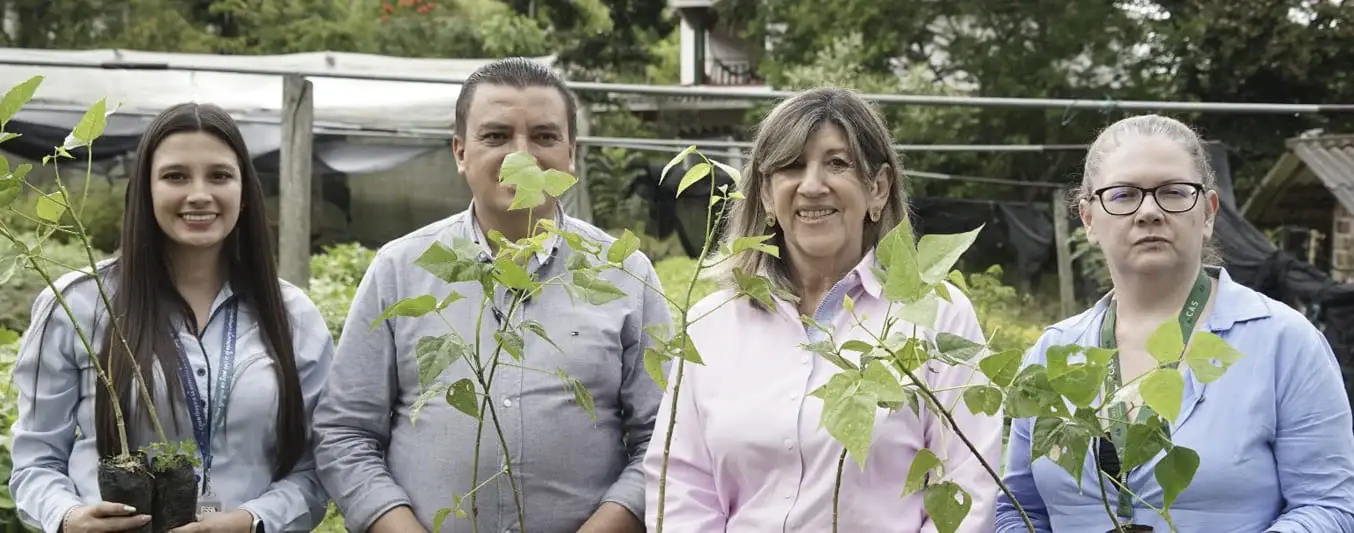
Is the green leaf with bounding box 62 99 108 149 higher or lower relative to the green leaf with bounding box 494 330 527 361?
higher

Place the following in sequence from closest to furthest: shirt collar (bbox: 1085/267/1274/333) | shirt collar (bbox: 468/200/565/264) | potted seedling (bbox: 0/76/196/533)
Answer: potted seedling (bbox: 0/76/196/533), shirt collar (bbox: 1085/267/1274/333), shirt collar (bbox: 468/200/565/264)

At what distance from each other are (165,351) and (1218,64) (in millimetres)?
14949

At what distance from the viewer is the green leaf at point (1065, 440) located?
150 centimetres

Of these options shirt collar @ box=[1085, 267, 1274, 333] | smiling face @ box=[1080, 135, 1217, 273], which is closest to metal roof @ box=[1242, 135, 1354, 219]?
shirt collar @ box=[1085, 267, 1274, 333]

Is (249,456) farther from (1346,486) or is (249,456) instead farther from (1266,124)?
(1266,124)

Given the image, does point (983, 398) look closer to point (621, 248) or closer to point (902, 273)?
point (902, 273)

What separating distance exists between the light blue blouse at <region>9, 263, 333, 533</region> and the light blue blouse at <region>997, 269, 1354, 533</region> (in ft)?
4.41

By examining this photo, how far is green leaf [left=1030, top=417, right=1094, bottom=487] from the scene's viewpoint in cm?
150

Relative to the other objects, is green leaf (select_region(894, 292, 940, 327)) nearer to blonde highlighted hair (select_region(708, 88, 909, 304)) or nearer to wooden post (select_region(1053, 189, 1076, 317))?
blonde highlighted hair (select_region(708, 88, 909, 304))

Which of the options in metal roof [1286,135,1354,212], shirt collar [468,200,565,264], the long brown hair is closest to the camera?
the long brown hair

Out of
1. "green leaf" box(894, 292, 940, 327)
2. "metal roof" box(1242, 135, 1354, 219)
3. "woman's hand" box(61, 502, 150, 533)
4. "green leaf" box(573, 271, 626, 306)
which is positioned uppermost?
"green leaf" box(894, 292, 940, 327)

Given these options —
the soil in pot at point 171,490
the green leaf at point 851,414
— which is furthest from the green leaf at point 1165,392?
the soil in pot at point 171,490

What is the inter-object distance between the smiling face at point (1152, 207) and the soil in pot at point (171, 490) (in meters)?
1.43

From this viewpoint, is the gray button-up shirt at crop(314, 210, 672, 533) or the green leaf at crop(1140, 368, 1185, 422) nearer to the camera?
the green leaf at crop(1140, 368, 1185, 422)
